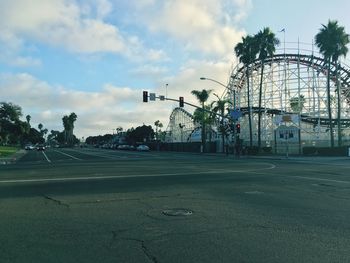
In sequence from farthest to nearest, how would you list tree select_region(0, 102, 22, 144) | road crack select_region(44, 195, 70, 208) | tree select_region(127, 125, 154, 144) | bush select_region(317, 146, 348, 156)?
1. tree select_region(127, 125, 154, 144)
2. tree select_region(0, 102, 22, 144)
3. bush select_region(317, 146, 348, 156)
4. road crack select_region(44, 195, 70, 208)

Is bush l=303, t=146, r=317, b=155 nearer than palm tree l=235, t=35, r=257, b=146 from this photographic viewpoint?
Yes

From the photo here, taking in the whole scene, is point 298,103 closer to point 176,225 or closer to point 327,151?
point 327,151

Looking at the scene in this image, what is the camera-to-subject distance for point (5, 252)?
7121mm

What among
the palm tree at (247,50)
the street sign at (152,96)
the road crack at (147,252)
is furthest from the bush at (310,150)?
the road crack at (147,252)

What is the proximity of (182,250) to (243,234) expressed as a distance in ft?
5.38

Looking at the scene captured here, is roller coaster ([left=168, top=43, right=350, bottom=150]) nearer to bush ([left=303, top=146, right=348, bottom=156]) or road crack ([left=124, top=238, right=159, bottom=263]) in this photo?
bush ([left=303, top=146, right=348, bottom=156])

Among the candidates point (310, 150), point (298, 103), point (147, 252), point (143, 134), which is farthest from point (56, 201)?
point (143, 134)

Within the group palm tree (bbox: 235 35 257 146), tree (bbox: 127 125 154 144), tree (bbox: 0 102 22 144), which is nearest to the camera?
palm tree (bbox: 235 35 257 146)

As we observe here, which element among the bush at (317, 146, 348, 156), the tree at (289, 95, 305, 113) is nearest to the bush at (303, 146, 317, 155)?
the bush at (317, 146, 348, 156)

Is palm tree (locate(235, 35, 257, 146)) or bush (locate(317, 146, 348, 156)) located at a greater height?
palm tree (locate(235, 35, 257, 146))

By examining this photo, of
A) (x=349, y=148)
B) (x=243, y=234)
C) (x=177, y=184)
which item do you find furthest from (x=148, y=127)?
(x=243, y=234)

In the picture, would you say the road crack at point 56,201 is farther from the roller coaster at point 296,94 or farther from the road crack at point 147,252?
the roller coaster at point 296,94

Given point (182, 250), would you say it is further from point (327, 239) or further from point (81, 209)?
point (81, 209)

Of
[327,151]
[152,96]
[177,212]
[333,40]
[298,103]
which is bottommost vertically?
[177,212]
